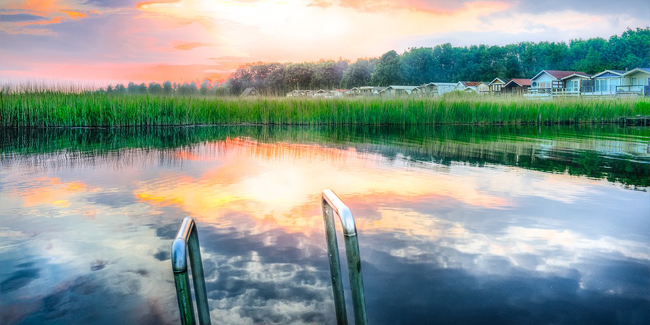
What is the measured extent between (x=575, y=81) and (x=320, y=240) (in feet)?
209

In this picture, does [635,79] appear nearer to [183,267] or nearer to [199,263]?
[199,263]

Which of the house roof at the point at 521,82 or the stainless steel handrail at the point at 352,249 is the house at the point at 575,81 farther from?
the stainless steel handrail at the point at 352,249

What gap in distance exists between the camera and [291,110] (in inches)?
934

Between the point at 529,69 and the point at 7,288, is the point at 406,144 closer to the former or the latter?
the point at 7,288

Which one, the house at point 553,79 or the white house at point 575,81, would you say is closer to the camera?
the white house at point 575,81

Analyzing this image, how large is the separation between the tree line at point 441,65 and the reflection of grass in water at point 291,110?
60.8 metres

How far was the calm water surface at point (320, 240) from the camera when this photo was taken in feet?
11.4

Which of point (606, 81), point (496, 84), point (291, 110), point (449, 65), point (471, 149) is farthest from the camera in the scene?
point (449, 65)

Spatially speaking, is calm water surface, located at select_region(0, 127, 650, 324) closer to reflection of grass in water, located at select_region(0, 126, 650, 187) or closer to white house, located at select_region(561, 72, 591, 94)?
reflection of grass in water, located at select_region(0, 126, 650, 187)

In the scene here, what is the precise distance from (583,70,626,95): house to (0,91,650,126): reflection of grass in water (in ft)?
100

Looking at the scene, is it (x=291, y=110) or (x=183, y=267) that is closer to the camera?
(x=183, y=267)

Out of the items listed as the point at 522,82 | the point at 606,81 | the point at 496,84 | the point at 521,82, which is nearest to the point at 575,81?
the point at 606,81

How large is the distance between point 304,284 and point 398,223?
184 cm

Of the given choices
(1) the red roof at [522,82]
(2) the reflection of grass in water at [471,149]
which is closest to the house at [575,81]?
(1) the red roof at [522,82]
